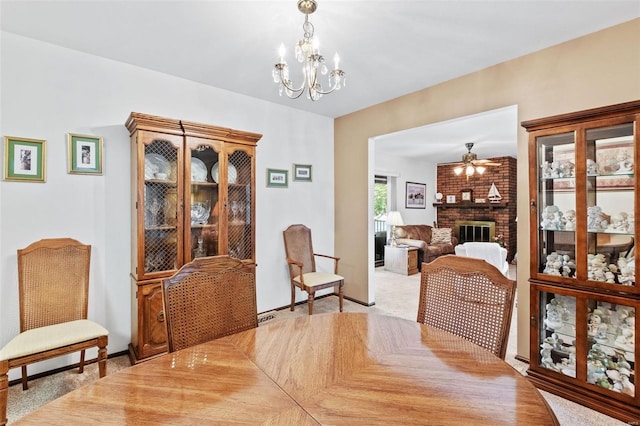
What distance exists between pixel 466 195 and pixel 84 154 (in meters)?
7.80

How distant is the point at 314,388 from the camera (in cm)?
102

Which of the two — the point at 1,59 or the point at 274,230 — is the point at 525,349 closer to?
the point at 274,230

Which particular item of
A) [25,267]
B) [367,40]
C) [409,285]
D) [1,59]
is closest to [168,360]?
[25,267]

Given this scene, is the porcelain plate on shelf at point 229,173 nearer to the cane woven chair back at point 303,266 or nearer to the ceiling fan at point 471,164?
the cane woven chair back at point 303,266

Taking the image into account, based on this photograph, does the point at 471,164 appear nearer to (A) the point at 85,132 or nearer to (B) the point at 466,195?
(B) the point at 466,195

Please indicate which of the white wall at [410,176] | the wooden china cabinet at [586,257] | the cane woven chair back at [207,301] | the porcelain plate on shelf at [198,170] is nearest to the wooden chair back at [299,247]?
the porcelain plate on shelf at [198,170]

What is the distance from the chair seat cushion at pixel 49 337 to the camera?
1.87 m

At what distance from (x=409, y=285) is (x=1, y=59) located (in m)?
5.47

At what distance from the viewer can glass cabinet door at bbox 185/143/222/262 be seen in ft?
9.40

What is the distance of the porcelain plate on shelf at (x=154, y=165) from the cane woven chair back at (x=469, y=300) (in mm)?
2307

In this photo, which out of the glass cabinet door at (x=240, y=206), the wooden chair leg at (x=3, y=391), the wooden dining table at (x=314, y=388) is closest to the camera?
the wooden dining table at (x=314, y=388)

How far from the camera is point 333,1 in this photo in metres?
1.92

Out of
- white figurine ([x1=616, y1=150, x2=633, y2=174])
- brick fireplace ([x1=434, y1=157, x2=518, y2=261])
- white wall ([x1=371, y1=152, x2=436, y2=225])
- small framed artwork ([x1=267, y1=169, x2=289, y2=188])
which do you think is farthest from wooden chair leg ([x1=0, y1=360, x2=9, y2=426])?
brick fireplace ([x1=434, y1=157, x2=518, y2=261])

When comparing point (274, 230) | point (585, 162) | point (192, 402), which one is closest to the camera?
point (192, 402)
